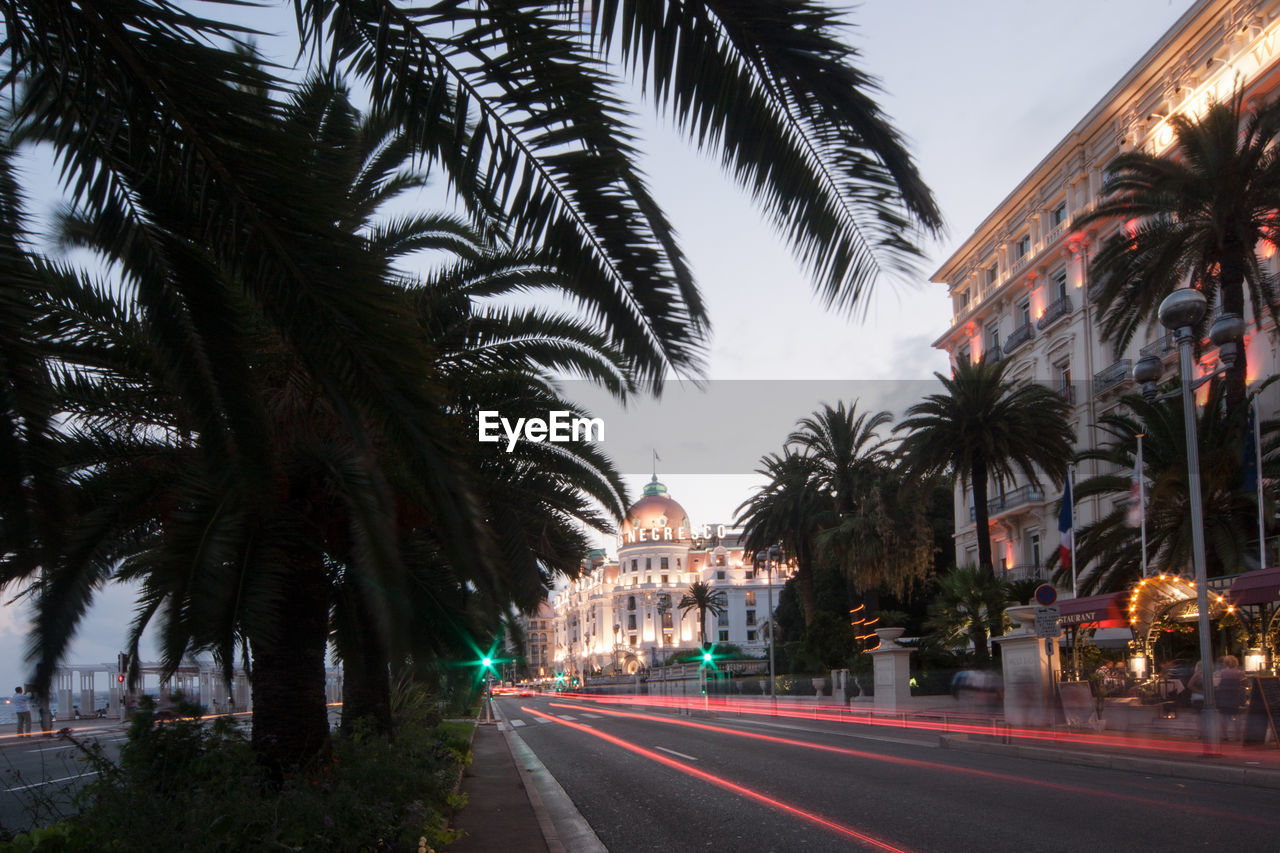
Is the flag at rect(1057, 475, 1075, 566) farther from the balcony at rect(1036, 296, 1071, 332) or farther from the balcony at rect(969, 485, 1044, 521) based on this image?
the balcony at rect(1036, 296, 1071, 332)

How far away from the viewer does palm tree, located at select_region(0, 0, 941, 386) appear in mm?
3879

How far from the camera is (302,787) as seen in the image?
287 inches

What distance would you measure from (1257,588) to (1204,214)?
10070 mm

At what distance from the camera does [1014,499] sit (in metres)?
45.8

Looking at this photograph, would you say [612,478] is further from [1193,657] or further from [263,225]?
[1193,657]

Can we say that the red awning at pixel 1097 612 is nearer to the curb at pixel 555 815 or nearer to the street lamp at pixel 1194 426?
the street lamp at pixel 1194 426

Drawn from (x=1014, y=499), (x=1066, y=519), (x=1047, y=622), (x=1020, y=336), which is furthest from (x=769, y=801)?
(x=1020, y=336)

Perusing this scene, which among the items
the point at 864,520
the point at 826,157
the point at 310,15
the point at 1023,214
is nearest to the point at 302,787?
the point at 310,15

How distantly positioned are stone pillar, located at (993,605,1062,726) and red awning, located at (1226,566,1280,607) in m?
3.98

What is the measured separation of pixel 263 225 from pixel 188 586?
3.93m

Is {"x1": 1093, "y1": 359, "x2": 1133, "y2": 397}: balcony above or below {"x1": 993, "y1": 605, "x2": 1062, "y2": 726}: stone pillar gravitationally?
above

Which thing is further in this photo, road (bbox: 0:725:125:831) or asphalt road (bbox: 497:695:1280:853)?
asphalt road (bbox: 497:695:1280:853)

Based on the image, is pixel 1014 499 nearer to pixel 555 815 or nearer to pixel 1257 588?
pixel 1257 588

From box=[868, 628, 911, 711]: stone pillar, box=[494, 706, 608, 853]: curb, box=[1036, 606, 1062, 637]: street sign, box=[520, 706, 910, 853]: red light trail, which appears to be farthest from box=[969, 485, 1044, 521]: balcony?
box=[494, 706, 608, 853]: curb
